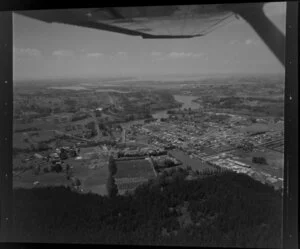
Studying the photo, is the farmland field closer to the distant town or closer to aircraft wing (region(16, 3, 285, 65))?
the distant town

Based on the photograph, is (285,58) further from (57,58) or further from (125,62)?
(57,58)

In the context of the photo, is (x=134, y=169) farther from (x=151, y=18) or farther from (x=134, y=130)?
(x=151, y=18)

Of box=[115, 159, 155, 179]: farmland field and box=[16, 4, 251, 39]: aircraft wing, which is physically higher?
box=[16, 4, 251, 39]: aircraft wing

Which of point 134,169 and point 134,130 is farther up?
point 134,130

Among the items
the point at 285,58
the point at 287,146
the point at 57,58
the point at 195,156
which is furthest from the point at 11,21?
the point at 287,146

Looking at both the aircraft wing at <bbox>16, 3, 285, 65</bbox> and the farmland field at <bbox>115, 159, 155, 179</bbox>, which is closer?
the aircraft wing at <bbox>16, 3, 285, 65</bbox>

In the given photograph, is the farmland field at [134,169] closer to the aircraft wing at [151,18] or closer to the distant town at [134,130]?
the distant town at [134,130]

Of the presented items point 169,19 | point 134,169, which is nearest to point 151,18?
point 169,19

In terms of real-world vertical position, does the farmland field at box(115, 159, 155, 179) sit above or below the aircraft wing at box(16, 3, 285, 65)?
below

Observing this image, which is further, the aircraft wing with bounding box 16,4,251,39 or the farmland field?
the farmland field

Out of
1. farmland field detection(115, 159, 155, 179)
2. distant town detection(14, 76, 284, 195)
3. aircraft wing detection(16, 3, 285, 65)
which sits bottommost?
farmland field detection(115, 159, 155, 179)

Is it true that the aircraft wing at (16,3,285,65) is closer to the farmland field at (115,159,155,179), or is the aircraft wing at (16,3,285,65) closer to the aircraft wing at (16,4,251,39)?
the aircraft wing at (16,4,251,39)

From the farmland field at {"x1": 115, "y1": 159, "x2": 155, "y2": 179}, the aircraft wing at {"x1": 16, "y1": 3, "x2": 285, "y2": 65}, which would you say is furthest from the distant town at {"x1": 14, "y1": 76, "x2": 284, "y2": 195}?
the aircraft wing at {"x1": 16, "y1": 3, "x2": 285, "y2": 65}
